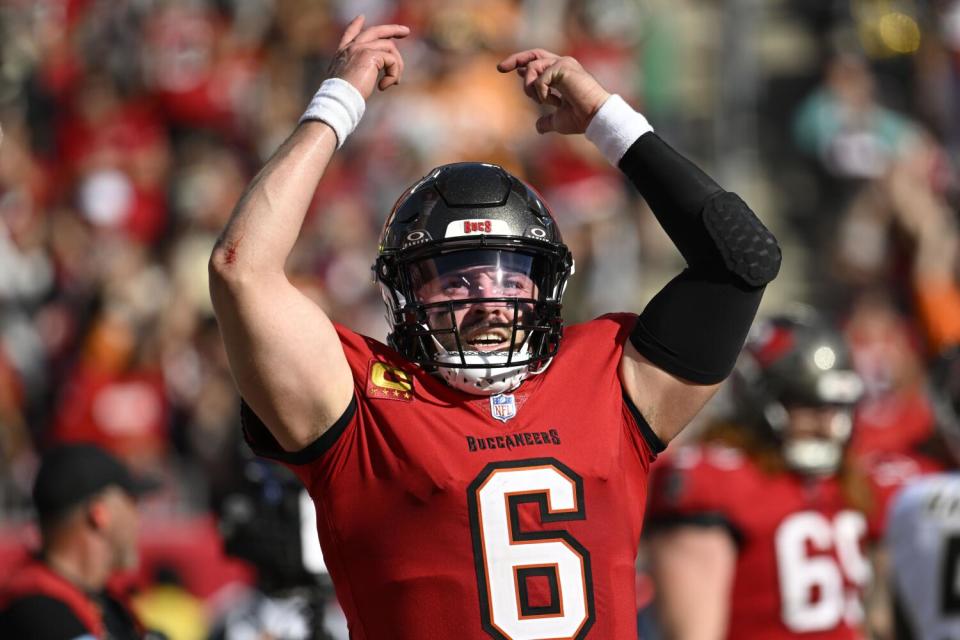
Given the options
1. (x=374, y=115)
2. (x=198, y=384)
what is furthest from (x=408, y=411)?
(x=374, y=115)

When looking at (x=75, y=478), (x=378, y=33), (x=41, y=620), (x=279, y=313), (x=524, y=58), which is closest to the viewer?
(x=279, y=313)

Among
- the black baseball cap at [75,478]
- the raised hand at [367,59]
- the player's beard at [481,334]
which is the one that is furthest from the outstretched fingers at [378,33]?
the black baseball cap at [75,478]

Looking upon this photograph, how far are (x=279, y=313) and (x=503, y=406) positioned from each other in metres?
0.53

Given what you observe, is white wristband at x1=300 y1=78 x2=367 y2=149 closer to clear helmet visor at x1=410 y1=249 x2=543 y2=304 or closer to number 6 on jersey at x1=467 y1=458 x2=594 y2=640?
clear helmet visor at x1=410 y1=249 x2=543 y2=304

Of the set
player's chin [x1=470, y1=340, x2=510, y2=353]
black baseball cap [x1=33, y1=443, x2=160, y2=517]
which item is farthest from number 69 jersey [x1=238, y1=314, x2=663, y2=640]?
black baseball cap [x1=33, y1=443, x2=160, y2=517]

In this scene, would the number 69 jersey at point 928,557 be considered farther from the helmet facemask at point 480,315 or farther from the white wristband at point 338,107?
the white wristband at point 338,107

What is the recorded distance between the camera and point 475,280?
3275 mm

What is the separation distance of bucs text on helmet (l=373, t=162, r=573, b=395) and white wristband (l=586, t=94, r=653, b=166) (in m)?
0.21

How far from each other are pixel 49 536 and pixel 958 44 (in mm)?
6928

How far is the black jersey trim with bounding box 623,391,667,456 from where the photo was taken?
331 centimetres

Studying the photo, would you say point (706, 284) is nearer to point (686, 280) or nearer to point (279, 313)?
point (686, 280)

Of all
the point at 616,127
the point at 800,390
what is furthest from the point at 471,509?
the point at 800,390

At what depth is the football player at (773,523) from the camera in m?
4.68

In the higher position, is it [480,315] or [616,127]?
[616,127]
